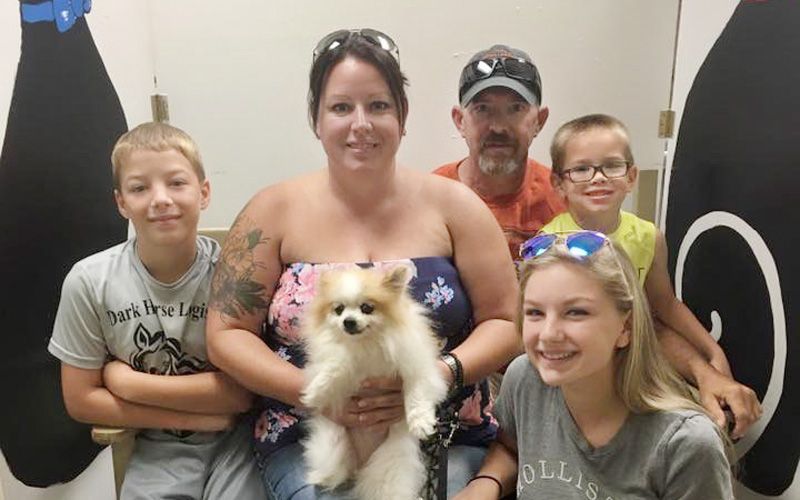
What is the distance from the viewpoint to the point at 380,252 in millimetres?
1499

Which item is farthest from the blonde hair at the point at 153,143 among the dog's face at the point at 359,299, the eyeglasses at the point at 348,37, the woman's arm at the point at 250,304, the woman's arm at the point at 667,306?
the woman's arm at the point at 667,306

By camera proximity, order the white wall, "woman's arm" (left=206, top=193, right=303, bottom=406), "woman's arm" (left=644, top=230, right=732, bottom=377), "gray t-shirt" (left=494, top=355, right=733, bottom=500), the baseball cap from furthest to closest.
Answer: the white wall
the baseball cap
"woman's arm" (left=644, top=230, right=732, bottom=377)
"woman's arm" (left=206, top=193, right=303, bottom=406)
"gray t-shirt" (left=494, top=355, right=733, bottom=500)

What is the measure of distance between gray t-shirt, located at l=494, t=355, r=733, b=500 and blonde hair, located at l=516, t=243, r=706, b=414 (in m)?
0.03

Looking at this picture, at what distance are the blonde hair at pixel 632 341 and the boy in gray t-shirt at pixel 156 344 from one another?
0.87 metres

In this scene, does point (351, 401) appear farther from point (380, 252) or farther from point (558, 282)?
point (558, 282)

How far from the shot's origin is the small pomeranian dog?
4.27ft

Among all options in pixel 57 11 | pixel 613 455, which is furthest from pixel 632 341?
pixel 57 11

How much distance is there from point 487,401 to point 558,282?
1.70 feet

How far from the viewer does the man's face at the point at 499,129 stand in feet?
6.63

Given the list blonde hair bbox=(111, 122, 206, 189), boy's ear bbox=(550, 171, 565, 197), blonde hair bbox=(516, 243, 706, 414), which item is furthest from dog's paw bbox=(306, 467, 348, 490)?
boy's ear bbox=(550, 171, 565, 197)

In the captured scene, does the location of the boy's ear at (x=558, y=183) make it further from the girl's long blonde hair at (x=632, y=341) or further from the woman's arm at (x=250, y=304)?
the woman's arm at (x=250, y=304)

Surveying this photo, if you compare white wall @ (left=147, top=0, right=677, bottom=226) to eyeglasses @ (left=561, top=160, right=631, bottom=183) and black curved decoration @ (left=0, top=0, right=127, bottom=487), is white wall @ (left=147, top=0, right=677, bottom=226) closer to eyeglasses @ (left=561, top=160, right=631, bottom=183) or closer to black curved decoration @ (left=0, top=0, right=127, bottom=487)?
black curved decoration @ (left=0, top=0, right=127, bottom=487)

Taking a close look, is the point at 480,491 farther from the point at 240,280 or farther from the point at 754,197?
the point at 754,197

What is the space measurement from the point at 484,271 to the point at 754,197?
0.85 m
